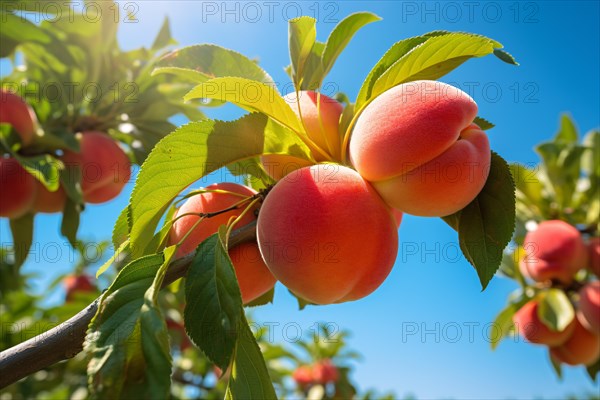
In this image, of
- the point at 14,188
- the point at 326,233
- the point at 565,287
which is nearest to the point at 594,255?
the point at 565,287

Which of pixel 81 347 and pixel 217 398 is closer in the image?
pixel 81 347

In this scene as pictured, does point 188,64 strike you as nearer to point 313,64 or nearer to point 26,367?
point 313,64

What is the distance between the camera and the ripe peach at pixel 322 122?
34.9 inches

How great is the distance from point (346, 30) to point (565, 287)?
2042mm

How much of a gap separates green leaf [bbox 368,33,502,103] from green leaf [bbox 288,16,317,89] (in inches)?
6.8

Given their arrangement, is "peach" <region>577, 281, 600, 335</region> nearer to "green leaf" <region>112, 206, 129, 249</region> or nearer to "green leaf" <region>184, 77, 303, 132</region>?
"green leaf" <region>184, 77, 303, 132</region>

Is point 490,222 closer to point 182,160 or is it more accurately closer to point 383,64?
point 383,64

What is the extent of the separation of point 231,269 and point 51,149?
142cm

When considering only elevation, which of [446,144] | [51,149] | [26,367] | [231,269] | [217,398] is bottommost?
[217,398]

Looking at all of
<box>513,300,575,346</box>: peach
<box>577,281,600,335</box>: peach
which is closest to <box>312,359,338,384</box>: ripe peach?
<box>513,300,575,346</box>: peach

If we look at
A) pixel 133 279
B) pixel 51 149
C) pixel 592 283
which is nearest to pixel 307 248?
pixel 133 279

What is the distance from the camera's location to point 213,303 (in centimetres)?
62

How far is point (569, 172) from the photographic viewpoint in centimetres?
247

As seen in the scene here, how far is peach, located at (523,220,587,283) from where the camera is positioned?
2172mm
